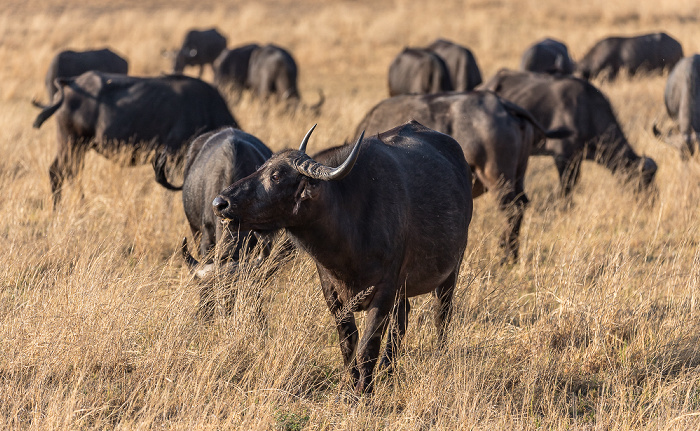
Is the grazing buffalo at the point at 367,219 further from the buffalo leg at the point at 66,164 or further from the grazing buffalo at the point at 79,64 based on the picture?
the grazing buffalo at the point at 79,64

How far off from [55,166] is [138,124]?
109 cm

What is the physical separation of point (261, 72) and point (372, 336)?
13092 millimetres

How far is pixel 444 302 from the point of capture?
521 centimetres

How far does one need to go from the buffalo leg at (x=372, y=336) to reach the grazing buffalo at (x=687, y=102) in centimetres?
666

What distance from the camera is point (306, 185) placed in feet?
12.9

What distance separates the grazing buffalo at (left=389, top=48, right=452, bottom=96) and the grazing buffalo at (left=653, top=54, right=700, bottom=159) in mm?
3612

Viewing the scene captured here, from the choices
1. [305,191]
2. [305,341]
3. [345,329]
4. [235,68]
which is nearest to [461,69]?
[235,68]

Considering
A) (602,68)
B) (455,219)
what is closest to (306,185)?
(455,219)

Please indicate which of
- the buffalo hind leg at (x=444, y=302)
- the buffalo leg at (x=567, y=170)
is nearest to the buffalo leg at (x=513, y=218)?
the buffalo leg at (x=567, y=170)

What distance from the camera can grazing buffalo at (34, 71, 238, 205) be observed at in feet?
29.1

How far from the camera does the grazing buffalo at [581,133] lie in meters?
9.46

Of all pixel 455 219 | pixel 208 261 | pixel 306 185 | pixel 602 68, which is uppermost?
pixel 306 185

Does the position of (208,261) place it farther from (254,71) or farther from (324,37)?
(324,37)

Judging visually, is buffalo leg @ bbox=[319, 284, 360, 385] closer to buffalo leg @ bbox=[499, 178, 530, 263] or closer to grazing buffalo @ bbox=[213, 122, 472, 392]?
grazing buffalo @ bbox=[213, 122, 472, 392]
